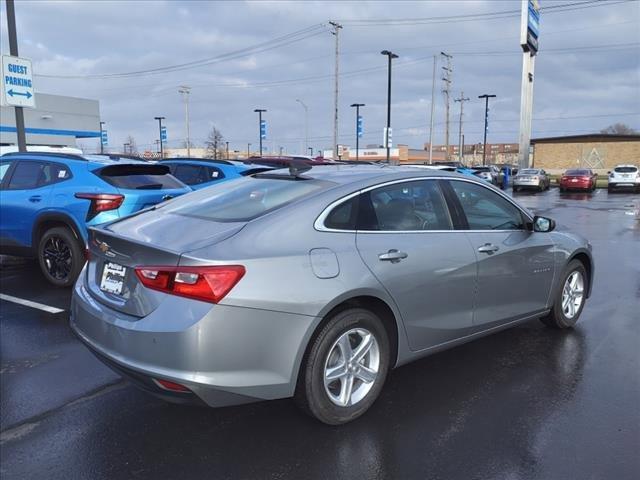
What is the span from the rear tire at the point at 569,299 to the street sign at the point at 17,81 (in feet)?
34.6

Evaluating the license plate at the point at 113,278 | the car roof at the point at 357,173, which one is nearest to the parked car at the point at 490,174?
the car roof at the point at 357,173

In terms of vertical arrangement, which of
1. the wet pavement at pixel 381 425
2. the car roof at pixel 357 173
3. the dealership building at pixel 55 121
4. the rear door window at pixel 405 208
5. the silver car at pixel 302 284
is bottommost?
the wet pavement at pixel 381 425

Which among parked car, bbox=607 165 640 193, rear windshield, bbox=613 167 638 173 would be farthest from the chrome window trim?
rear windshield, bbox=613 167 638 173

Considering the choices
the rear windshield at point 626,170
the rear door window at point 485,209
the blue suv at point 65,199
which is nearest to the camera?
the rear door window at point 485,209

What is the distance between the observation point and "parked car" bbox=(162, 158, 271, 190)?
400 inches

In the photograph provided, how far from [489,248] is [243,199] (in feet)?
6.28

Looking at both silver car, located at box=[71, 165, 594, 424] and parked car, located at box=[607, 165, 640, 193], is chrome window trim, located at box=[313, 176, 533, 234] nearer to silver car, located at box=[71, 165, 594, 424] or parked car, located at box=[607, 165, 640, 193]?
silver car, located at box=[71, 165, 594, 424]

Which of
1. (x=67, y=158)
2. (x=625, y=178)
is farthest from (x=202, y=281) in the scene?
(x=625, y=178)

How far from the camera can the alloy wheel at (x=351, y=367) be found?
3297 millimetres

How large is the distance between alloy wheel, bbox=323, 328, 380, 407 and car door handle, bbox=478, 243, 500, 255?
1.22m

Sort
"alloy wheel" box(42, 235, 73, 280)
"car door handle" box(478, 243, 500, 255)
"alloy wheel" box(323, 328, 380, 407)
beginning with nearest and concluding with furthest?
"alloy wheel" box(323, 328, 380, 407) → "car door handle" box(478, 243, 500, 255) → "alloy wheel" box(42, 235, 73, 280)

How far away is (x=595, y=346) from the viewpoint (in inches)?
191

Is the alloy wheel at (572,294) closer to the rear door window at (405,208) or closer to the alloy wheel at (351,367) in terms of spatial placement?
the rear door window at (405,208)

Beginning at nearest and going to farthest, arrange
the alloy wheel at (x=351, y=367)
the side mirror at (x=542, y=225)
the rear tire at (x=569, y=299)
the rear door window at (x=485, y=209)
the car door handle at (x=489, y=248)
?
the alloy wheel at (x=351, y=367)
the car door handle at (x=489, y=248)
the rear door window at (x=485, y=209)
the side mirror at (x=542, y=225)
the rear tire at (x=569, y=299)
